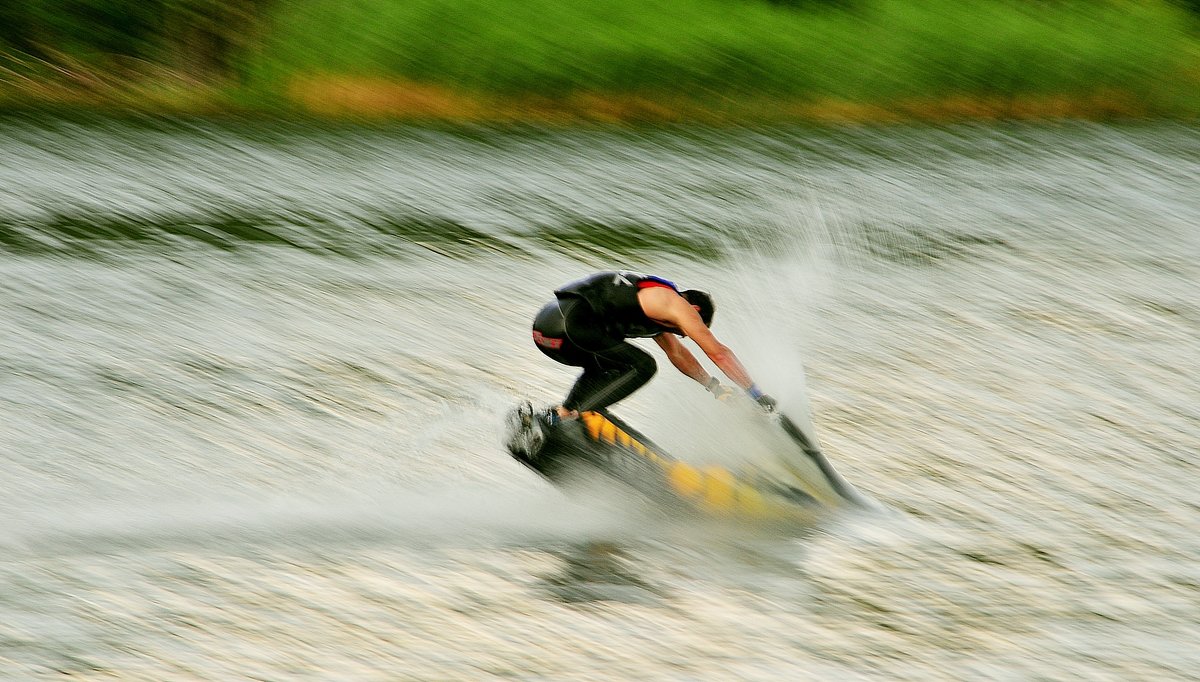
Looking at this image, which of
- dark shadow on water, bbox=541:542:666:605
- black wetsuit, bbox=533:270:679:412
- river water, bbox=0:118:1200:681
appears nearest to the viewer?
river water, bbox=0:118:1200:681

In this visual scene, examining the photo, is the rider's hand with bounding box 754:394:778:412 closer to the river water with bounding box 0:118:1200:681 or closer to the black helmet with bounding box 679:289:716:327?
the river water with bounding box 0:118:1200:681

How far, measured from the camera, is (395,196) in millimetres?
18438

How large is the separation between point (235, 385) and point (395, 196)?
765 centimetres

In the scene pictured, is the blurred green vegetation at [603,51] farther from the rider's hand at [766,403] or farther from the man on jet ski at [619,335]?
the rider's hand at [766,403]

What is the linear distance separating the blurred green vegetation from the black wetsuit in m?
15.5

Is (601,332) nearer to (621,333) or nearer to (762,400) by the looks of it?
(621,333)

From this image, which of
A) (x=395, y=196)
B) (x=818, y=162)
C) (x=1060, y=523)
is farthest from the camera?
(x=818, y=162)

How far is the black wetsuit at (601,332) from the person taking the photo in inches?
320

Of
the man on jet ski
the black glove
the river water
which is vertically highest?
the man on jet ski

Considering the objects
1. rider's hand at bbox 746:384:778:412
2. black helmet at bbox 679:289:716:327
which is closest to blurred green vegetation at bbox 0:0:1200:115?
black helmet at bbox 679:289:716:327

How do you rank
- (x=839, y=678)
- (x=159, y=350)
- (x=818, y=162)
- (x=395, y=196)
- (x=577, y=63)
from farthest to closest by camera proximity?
(x=577, y=63) < (x=818, y=162) < (x=395, y=196) < (x=159, y=350) < (x=839, y=678)

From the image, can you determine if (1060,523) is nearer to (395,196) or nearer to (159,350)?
(159,350)

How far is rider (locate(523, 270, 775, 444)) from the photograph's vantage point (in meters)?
7.98

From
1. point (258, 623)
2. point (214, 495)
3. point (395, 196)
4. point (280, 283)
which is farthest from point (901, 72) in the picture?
point (258, 623)
